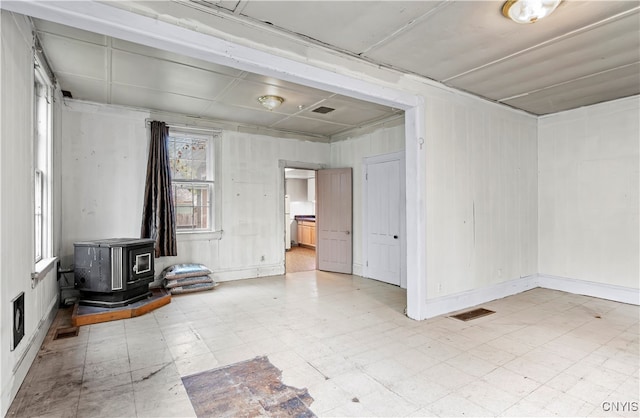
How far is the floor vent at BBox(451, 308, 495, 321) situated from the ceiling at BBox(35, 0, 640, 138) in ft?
9.26

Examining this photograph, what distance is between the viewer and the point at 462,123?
4359 mm

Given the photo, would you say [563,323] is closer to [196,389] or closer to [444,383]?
[444,383]

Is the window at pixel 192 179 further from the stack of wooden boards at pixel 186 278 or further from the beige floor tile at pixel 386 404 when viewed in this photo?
the beige floor tile at pixel 386 404

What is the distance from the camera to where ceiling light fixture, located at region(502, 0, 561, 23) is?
2418 mm

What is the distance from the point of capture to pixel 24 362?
98.9 inches

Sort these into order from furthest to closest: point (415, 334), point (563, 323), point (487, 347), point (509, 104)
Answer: point (509, 104) → point (563, 323) → point (415, 334) → point (487, 347)

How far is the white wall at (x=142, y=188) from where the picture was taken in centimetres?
471

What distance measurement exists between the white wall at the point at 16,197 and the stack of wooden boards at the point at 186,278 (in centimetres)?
205

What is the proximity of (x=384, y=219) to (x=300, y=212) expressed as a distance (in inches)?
227

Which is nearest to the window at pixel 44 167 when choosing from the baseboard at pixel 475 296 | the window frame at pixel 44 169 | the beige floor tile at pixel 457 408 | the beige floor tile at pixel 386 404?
the window frame at pixel 44 169

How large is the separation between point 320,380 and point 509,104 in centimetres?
458

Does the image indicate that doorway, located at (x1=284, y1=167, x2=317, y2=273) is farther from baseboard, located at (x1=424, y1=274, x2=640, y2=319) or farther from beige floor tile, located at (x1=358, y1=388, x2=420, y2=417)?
beige floor tile, located at (x1=358, y1=388, x2=420, y2=417)

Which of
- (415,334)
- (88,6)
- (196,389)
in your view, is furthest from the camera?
(415,334)

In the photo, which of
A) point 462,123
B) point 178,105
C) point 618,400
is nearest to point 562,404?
point 618,400
